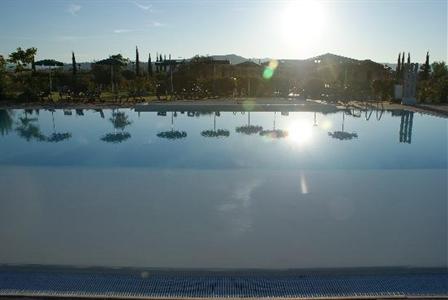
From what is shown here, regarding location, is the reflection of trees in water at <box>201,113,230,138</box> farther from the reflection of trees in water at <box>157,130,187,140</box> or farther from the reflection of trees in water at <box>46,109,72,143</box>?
the reflection of trees in water at <box>46,109,72,143</box>

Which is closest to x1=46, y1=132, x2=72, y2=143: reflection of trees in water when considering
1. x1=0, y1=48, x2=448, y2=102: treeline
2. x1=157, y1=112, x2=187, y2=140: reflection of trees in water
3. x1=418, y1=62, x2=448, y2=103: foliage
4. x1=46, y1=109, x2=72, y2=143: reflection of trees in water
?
x1=46, y1=109, x2=72, y2=143: reflection of trees in water

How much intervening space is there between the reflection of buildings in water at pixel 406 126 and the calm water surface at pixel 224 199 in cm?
25

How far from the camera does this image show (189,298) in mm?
3713

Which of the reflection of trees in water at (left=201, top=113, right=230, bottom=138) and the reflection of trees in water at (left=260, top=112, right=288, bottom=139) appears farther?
the reflection of trees in water at (left=201, top=113, right=230, bottom=138)

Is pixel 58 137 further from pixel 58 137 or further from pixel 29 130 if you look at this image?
pixel 29 130

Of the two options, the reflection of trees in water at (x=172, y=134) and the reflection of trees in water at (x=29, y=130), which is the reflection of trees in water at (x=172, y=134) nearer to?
the reflection of trees in water at (x=172, y=134)

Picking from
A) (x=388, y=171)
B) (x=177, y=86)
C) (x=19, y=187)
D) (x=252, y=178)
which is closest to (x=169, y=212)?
(x=252, y=178)

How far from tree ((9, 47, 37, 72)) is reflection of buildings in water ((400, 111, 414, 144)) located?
23.3 meters

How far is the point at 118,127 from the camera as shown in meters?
14.5

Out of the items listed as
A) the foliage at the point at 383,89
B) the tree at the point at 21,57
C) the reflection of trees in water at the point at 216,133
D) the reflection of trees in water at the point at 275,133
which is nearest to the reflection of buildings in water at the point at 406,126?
the reflection of trees in water at the point at 275,133

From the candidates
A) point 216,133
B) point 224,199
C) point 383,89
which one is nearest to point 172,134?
point 216,133

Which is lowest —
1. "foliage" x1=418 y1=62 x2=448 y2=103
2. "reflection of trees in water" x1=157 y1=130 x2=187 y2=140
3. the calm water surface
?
the calm water surface

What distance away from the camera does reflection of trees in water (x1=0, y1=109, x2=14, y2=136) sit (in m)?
14.0

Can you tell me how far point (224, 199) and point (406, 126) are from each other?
10721 millimetres
